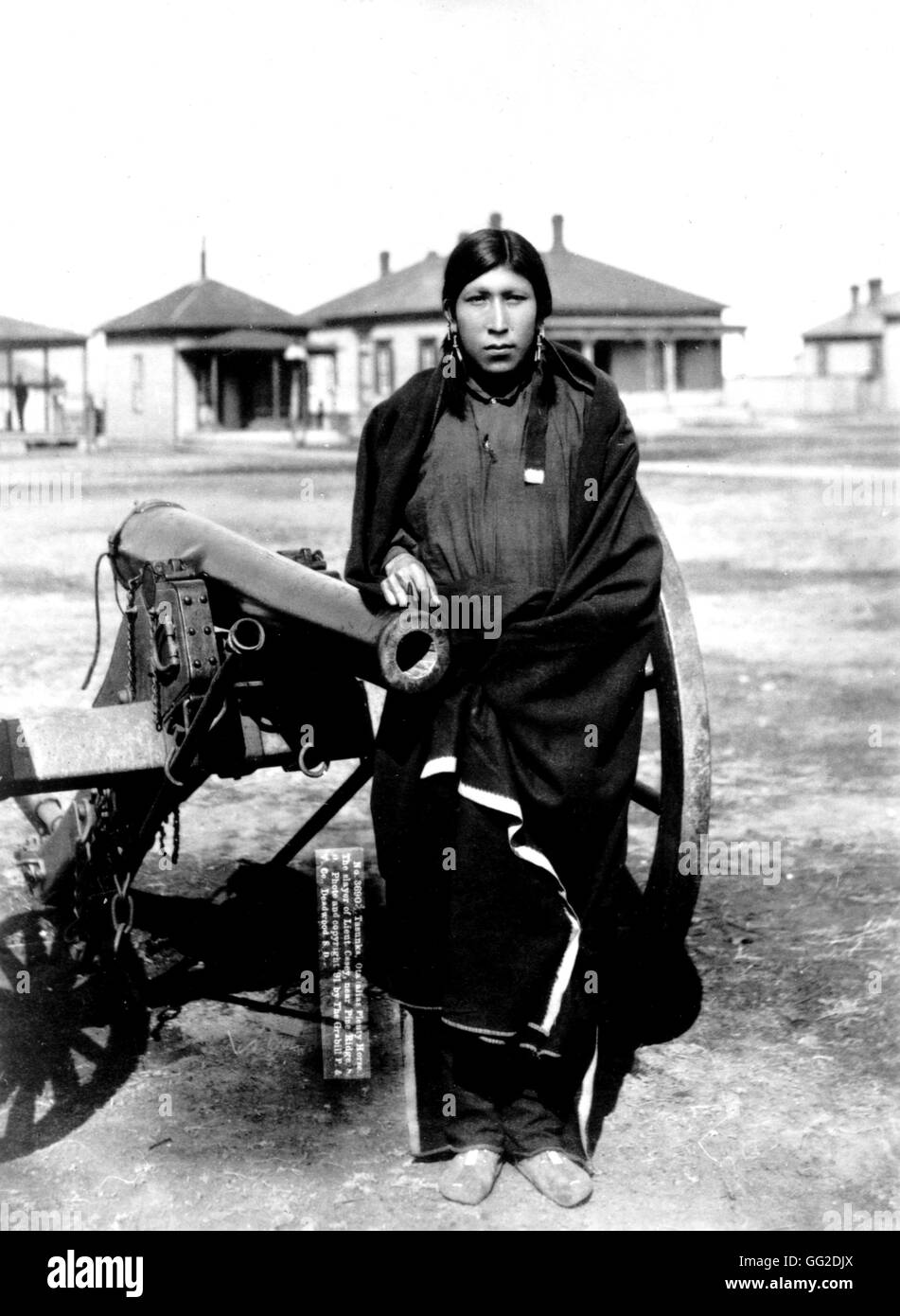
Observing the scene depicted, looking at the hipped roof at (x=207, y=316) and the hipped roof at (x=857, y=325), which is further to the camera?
the hipped roof at (x=857, y=325)

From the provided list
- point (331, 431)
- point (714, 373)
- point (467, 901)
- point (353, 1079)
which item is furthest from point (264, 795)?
point (714, 373)

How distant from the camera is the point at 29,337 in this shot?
24.4 m

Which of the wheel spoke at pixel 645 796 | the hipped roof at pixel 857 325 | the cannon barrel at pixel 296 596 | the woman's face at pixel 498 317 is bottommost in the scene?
the wheel spoke at pixel 645 796

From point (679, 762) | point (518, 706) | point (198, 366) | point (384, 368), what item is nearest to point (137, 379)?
point (198, 366)

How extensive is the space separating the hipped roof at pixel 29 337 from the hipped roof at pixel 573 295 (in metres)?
4.54

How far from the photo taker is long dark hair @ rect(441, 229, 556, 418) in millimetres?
3223

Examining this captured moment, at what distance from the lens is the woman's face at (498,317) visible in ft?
10.6

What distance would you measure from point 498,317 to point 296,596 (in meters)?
0.76

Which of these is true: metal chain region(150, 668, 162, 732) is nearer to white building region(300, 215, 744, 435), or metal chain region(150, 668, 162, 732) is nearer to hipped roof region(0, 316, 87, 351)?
hipped roof region(0, 316, 87, 351)

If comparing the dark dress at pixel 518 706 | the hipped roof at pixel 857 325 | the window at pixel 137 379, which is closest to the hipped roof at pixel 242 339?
the window at pixel 137 379

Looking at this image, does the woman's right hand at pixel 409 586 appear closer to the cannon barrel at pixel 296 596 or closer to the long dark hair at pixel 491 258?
the cannon barrel at pixel 296 596

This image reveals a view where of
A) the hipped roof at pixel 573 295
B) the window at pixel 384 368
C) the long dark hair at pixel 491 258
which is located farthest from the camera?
the window at pixel 384 368
